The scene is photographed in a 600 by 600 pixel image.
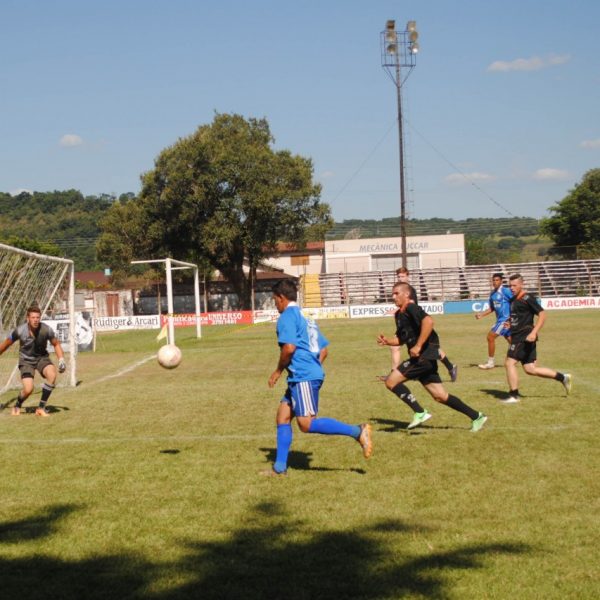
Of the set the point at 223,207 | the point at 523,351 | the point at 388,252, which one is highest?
the point at 223,207

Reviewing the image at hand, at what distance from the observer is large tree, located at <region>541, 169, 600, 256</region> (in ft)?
243

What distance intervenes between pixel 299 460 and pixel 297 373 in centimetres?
127

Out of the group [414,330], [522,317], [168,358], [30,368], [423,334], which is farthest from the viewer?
[30,368]

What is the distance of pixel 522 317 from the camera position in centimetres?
1260

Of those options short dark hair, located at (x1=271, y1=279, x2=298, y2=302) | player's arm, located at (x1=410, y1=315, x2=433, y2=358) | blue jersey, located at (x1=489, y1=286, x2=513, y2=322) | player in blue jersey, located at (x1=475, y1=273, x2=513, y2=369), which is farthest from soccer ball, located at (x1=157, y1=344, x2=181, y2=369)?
blue jersey, located at (x1=489, y1=286, x2=513, y2=322)

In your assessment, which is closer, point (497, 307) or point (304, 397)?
point (304, 397)

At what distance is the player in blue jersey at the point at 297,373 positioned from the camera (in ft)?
26.1

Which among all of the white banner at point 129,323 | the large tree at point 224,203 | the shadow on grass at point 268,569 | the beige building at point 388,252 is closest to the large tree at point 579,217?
the beige building at point 388,252

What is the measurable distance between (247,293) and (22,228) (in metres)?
83.2

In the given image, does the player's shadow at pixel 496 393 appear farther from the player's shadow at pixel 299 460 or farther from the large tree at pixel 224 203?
the large tree at pixel 224 203

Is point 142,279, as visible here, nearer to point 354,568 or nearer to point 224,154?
point 224,154

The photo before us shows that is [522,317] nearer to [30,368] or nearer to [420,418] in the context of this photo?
[420,418]

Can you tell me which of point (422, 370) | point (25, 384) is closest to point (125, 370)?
point (25, 384)

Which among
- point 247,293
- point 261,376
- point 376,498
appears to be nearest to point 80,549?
point 376,498
